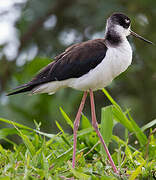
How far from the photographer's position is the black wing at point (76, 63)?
12.8 ft

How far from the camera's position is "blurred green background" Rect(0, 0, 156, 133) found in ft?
21.4

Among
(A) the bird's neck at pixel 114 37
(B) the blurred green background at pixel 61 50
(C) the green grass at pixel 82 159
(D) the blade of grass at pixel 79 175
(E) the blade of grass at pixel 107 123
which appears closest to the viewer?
(D) the blade of grass at pixel 79 175

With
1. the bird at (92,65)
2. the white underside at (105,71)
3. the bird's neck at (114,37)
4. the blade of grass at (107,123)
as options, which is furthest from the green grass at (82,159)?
the bird's neck at (114,37)

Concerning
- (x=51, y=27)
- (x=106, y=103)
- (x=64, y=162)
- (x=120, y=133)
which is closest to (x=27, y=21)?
(x=51, y=27)

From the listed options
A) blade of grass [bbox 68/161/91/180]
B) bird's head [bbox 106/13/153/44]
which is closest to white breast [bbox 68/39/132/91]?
bird's head [bbox 106/13/153/44]

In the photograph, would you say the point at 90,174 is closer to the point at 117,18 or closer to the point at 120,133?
the point at 117,18

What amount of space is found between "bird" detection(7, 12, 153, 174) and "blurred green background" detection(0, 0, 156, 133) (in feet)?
7.26

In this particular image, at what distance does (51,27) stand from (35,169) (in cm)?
410

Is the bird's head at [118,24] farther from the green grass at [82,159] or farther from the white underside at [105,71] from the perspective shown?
the green grass at [82,159]

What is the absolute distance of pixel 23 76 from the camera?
6.71 metres

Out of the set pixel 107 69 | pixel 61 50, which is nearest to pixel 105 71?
pixel 107 69

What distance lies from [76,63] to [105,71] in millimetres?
279

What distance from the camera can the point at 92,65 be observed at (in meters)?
3.91

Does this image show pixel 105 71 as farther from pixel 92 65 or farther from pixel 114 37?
pixel 114 37
